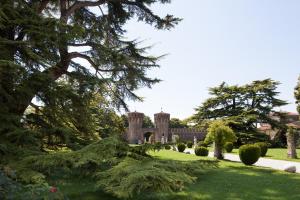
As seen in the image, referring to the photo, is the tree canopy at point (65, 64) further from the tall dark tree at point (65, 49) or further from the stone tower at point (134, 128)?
the stone tower at point (134, 128)

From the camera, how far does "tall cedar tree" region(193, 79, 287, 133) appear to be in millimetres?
35156

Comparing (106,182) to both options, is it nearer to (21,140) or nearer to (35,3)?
(21,140)

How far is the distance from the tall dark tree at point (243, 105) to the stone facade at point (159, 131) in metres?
11.9

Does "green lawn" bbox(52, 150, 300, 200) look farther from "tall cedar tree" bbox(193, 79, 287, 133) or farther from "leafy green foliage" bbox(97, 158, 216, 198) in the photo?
"tall cedar tree" bbox(193, 79, 287, 133)

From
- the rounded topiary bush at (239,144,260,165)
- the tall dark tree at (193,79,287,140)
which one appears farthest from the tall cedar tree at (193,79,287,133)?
the rounded topiary bush at (239,144,260,165)

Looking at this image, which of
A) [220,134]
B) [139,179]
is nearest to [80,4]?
[139,179]

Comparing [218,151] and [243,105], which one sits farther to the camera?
[243,105]

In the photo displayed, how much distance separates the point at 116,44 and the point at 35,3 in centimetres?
358

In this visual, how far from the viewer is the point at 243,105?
3803 cm

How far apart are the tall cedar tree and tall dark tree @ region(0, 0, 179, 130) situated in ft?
76.1

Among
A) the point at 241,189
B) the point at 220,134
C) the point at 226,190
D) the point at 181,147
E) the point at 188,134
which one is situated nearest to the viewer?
the point at 226,190

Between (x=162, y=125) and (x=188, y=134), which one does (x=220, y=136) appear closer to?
(x=188, y=134)

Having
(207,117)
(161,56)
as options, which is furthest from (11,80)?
(207,117)

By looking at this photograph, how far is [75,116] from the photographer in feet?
32.3
